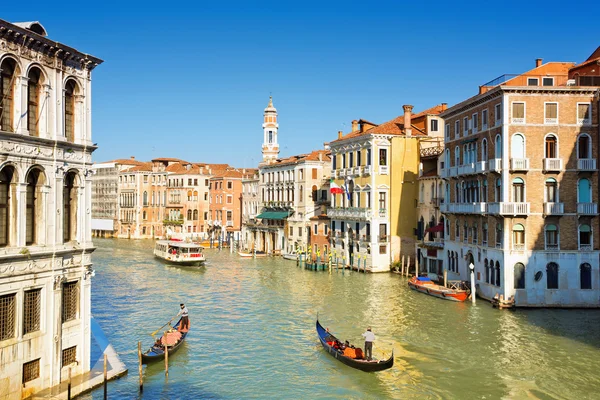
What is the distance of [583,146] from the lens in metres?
25.6

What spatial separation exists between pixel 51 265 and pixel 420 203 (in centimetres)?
2746

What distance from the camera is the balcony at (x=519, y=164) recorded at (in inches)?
998

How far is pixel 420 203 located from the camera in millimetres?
38031

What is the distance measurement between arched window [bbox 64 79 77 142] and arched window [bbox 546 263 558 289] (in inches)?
740

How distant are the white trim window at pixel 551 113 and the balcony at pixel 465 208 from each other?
422 centimetres

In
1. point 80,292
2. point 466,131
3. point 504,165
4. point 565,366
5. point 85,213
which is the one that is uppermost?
point 466,131

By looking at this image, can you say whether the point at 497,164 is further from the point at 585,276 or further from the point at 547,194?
the point at 585,276

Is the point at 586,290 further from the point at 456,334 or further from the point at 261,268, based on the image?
the point at 261,268

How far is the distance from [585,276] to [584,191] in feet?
10.9

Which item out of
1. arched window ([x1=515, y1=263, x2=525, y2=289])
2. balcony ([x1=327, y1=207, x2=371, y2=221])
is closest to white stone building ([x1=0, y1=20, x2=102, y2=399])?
arched window ([x1=515, y1=263, x2=525, y2=289])

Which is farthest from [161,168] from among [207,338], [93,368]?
[93,368]

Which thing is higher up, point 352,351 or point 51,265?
point 51,265

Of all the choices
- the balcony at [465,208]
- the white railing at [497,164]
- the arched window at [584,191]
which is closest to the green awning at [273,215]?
the balcony at [465,208]

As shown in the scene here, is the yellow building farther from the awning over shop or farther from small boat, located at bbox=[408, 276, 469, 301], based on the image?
the awning over shop
